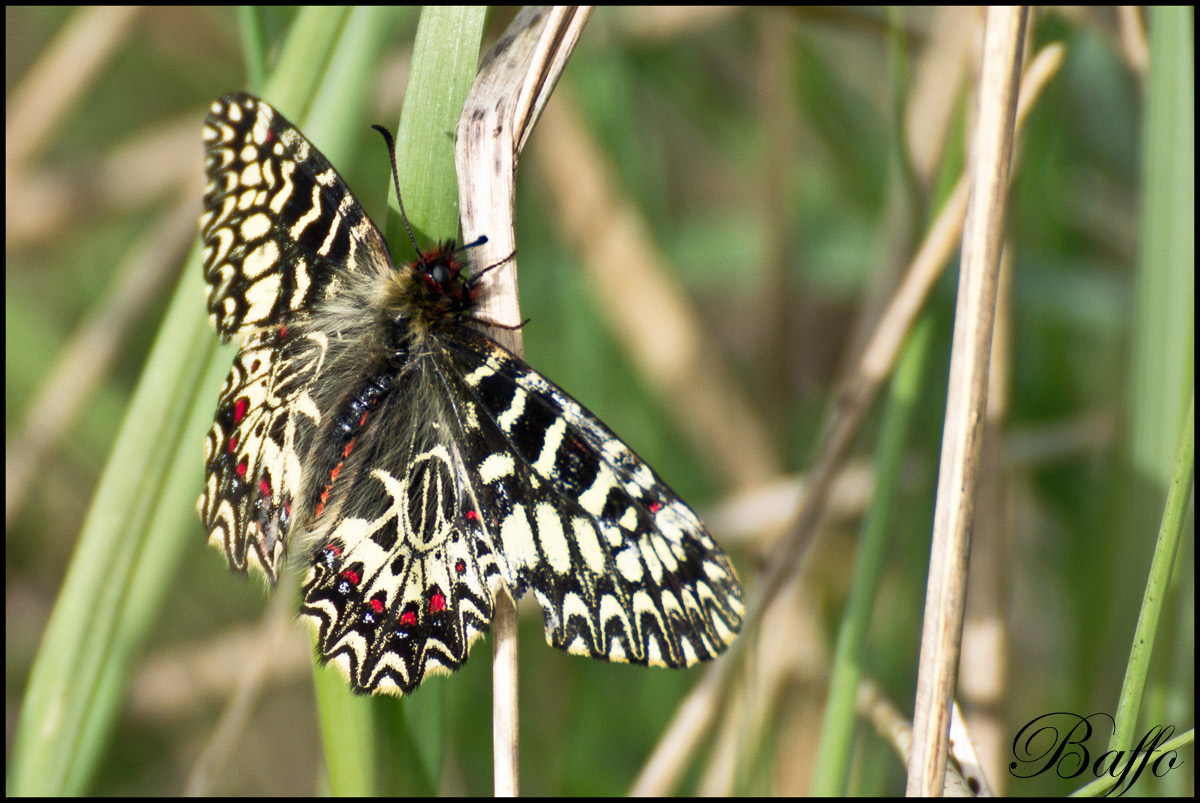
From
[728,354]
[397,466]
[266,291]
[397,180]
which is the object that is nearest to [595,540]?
[397,466]

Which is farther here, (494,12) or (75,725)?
(494,12)

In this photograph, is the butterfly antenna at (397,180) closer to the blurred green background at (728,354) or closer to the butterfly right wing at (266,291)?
the butterfly right wing at (266,291)

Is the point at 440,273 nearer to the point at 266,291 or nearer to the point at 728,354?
the point at 266,291

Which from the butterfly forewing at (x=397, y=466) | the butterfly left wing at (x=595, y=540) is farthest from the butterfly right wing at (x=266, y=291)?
the butterfly left wing at (x=595, y=540)

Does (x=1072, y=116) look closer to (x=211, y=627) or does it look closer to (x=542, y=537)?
(x=542, y=537)

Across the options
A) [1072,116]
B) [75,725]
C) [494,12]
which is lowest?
[75,725]

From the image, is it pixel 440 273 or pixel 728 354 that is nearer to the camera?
pixel 440 273

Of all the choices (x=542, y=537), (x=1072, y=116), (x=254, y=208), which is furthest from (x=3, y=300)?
(x=1072, y=116)

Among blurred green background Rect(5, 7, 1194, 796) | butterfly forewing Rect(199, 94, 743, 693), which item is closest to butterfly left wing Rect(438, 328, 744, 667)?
butterfly forewing Rect(199, 94, 743, 693)

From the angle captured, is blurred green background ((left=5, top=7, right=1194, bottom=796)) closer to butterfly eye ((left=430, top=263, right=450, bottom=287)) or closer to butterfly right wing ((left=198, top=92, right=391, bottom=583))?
butterfly right wing ((left=198, top=92, right=391, bottom=583))
